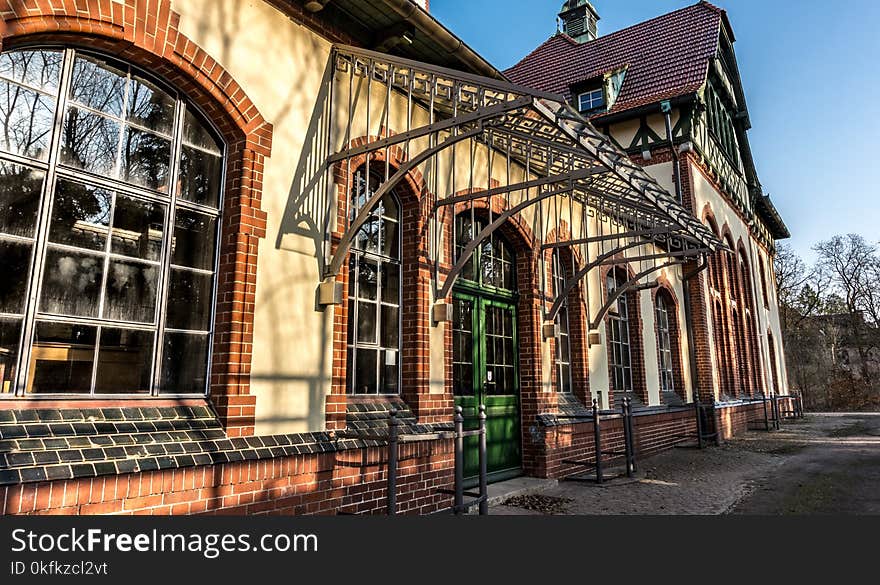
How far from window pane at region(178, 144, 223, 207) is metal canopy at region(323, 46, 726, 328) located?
41.2 inches

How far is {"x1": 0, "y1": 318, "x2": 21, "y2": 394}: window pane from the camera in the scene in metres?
3.23

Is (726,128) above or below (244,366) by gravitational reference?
above

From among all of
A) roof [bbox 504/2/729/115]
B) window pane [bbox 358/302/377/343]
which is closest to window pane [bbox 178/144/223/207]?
window pane [bbox 358/302/377/343]

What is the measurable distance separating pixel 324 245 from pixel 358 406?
1569 millimetres

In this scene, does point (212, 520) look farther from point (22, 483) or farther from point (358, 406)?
point (358, 406)

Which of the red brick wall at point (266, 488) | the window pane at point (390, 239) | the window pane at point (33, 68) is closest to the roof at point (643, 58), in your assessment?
the window pane at point (390, 239)

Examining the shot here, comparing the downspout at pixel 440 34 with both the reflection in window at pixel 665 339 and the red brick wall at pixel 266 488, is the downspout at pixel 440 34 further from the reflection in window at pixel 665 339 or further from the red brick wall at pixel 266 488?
the reflection in window at pixel 665 339

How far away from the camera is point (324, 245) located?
5.10 m

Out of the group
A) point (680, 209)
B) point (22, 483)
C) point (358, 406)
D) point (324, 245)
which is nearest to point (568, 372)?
point (680, 209)

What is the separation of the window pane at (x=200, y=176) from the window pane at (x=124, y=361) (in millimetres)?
1114

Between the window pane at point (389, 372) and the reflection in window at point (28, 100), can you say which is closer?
the reflection in window at point (28, 100)

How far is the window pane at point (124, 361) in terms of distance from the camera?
3672 millimetres

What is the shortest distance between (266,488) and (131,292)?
1.68 meters

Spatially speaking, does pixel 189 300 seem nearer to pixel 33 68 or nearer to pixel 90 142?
pixel 90 142
